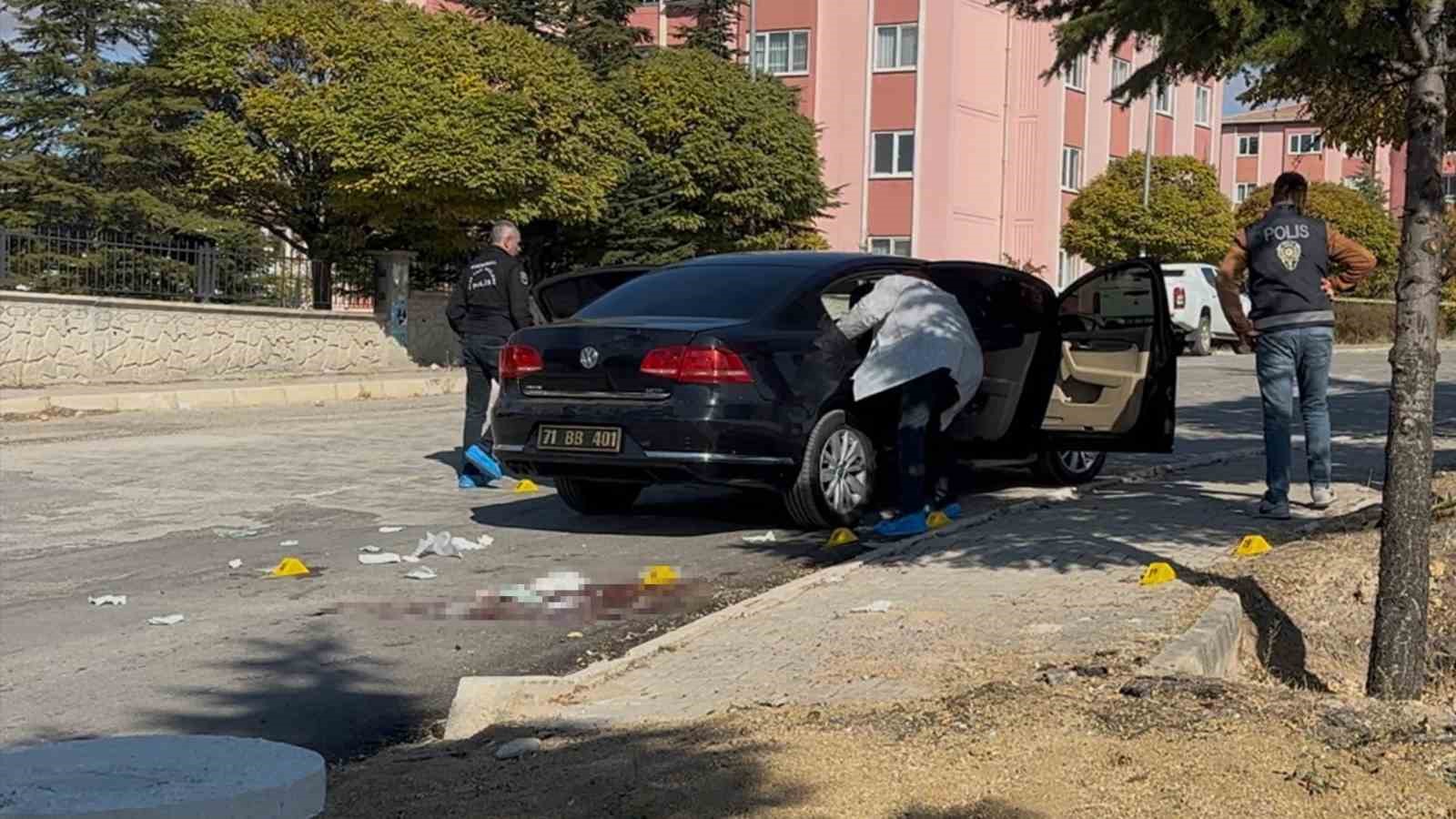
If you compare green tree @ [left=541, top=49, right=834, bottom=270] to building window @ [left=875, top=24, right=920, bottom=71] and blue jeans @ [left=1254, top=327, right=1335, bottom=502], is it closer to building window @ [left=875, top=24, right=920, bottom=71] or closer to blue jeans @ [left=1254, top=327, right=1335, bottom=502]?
building window @ [left=875, top=24, right=920, bottom=71]

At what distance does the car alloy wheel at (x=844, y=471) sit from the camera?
353 inches

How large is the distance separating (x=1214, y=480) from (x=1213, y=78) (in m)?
4.93

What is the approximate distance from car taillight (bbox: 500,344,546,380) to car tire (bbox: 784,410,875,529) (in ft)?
5.09

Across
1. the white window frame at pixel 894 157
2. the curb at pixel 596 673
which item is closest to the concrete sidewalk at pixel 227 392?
the curb at pixel 596 673

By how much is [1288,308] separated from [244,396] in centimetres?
1417

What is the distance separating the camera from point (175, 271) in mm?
21750

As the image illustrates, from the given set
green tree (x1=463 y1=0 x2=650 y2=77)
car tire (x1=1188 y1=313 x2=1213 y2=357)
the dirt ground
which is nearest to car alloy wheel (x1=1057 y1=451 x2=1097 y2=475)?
the dirt ground

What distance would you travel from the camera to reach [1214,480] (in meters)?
10.7

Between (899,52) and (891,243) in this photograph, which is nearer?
(899,52)

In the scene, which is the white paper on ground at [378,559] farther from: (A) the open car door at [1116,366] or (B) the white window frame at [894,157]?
(B) the white window frame at [894,157]

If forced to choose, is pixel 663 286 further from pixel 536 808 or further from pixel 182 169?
pixel 182 169

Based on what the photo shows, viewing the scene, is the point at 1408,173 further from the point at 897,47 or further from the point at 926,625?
the point at 897,47

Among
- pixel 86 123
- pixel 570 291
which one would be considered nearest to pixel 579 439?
pixel 570 291

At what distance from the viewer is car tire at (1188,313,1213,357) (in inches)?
1328
